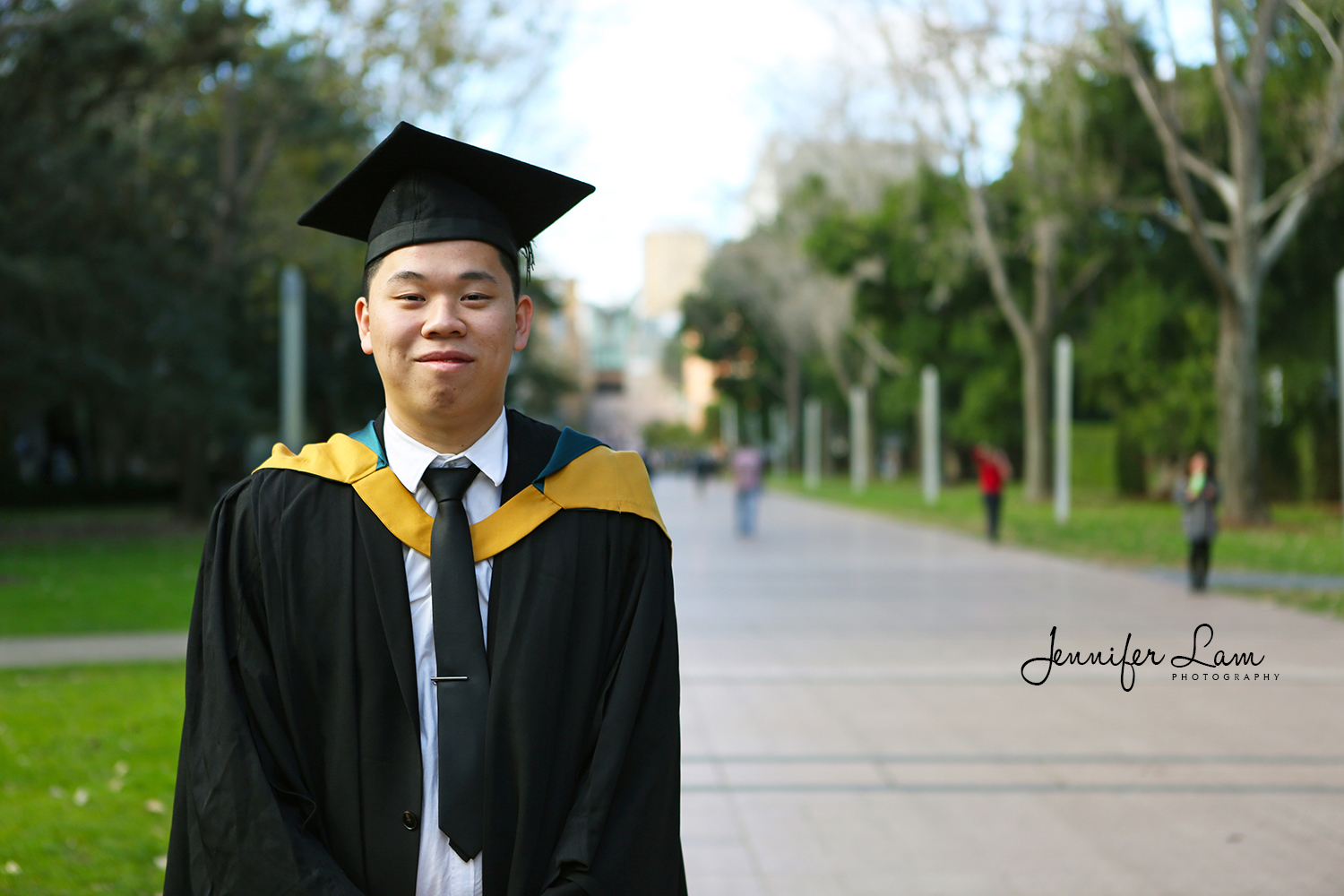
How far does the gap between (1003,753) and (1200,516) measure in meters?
7.28

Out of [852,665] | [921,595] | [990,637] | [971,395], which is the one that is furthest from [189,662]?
[971,395]

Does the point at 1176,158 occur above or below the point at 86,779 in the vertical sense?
above

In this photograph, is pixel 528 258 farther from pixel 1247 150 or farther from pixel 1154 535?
pixel 1247 150

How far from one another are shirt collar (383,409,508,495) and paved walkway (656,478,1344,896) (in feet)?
9.00

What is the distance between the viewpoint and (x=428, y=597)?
2.11 metres

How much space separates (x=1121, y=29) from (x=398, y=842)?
815 inches

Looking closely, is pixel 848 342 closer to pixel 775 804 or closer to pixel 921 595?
pixel 921 595

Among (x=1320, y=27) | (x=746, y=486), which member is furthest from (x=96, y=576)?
(x=1320, y=27)

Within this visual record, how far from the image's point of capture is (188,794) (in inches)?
83.4

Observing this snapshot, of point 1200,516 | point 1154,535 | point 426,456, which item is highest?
point 426,456

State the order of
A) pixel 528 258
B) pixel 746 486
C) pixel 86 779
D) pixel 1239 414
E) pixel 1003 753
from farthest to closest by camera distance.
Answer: pixel 746 486 < pixel 1239 414 < pixel 1003 753 < pixel 86 779 < pixel 528 258

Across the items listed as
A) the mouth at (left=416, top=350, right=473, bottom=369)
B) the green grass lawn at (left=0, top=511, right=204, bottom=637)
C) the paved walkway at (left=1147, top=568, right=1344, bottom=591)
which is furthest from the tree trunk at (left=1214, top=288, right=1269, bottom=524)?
the mouth at (left=416, top=350, right=473, bottom=369)

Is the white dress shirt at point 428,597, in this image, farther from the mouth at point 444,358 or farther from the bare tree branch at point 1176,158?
the bare tree branch at point 1176,158

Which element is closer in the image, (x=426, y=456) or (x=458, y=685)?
(x=458, y=685)
